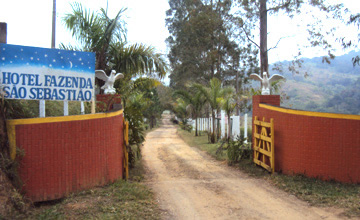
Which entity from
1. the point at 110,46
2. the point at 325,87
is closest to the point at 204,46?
the point at 110,46

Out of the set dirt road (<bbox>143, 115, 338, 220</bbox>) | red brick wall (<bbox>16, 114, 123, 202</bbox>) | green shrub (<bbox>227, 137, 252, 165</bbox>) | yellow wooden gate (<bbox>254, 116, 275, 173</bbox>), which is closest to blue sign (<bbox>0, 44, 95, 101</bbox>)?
red brick wall (<bbox>16, 114, 123, 202</bbox>)

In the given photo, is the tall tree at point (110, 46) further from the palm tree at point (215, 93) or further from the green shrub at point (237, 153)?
the palm tree at point (215, 93)

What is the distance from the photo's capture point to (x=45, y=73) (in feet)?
21.0

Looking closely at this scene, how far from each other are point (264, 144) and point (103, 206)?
5.09 meters

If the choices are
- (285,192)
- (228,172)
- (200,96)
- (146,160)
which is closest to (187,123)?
(200,96)

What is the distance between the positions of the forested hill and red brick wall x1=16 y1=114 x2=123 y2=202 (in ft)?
145

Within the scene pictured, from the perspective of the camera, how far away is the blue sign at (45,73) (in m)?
6.01

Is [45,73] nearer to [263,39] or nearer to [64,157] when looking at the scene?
[64,157]

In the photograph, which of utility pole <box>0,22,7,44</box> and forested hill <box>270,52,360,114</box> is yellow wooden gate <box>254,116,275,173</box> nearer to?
Result: utility pole <box>0,22,7,44</box>

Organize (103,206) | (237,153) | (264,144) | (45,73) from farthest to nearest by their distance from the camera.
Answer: (237,153) → (264,144) → (45,73) → (103,206)

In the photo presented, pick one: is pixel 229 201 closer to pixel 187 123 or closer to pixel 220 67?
pixel 220 67

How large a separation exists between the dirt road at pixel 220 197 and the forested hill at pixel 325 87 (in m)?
41.1

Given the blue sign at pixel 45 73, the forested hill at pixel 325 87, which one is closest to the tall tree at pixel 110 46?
the blue sign at pixel 45 73

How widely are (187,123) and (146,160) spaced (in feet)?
90.3
